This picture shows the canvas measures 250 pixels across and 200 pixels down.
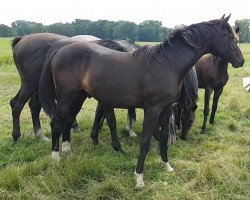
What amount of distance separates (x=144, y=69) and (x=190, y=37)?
0.76m

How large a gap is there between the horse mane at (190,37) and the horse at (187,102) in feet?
5.54

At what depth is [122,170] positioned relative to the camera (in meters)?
4.97

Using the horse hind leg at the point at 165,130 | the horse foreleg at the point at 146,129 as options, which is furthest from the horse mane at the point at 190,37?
the horse hind leg at the point at 165,130

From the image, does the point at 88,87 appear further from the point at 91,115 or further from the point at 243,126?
the point at 243,126

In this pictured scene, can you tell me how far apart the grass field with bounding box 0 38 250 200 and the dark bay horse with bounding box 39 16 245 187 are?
0.44 meters

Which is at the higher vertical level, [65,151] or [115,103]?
[115,103]

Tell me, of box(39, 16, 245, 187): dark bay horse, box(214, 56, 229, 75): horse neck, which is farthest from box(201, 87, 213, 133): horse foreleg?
box(39, 16, 245, 187): dark bay horse

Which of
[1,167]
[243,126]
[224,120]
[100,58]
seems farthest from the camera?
[224,120]

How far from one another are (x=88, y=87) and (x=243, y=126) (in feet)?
15.0

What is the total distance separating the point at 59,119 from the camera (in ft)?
16.4

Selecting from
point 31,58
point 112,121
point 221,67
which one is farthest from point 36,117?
point 221,67

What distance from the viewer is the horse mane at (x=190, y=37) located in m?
4.41

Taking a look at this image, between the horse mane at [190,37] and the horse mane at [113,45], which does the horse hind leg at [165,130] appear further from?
the horse mane at [113,45]

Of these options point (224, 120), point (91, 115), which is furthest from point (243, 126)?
point (91, 115)
